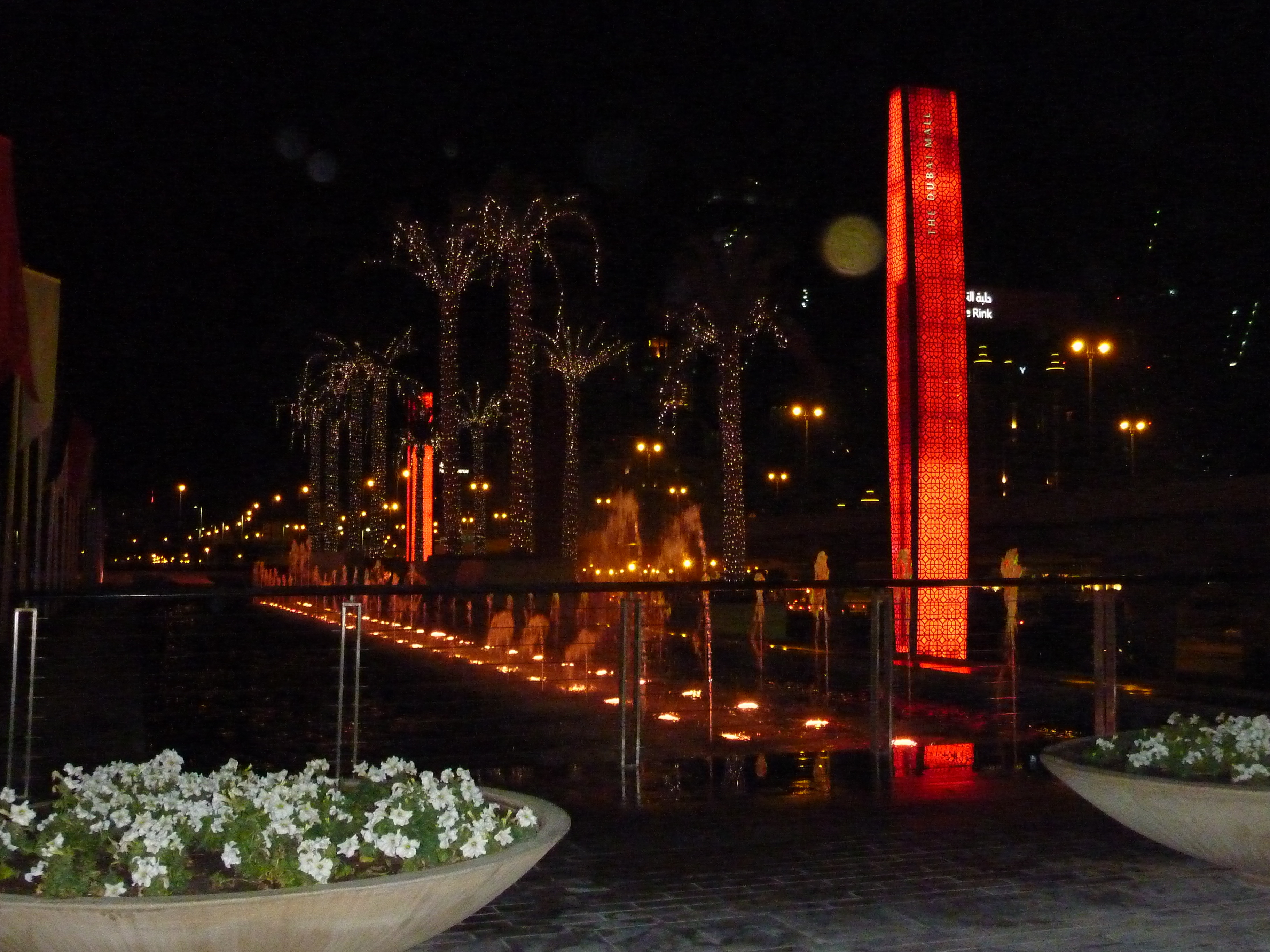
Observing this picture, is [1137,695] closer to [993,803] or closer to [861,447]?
[993,803]

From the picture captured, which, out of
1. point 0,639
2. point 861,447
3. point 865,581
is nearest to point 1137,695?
point 865,581

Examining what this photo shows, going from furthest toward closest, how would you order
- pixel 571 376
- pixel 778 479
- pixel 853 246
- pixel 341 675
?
pixel 778 479 → pixel 853 246 → pixel 571 376 → pixel 341 675

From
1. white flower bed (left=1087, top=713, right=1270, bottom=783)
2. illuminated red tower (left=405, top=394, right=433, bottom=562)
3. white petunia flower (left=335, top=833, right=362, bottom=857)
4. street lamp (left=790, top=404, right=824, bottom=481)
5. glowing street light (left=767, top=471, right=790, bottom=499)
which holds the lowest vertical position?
white petunia flower (left=335, top=833, right=362, bottom=857)

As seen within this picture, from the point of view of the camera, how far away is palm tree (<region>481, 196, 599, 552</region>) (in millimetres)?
21016

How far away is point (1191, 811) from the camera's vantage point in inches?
207

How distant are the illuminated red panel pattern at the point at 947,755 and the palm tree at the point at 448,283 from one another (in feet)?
46.3

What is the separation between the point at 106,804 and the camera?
13.5 ft

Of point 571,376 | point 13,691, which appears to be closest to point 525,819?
point 13,691

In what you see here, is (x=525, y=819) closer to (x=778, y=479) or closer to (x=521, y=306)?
(x=521, y=306)

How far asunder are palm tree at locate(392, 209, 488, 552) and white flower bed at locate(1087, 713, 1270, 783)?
58.4 ft

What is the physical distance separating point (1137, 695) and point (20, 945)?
11860 mm

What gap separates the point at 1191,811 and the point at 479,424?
28057 millimetres

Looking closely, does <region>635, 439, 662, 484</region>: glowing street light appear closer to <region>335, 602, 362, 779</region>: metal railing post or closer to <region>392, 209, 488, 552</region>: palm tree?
<region>392, 209, 488, 552</region>: palm tree

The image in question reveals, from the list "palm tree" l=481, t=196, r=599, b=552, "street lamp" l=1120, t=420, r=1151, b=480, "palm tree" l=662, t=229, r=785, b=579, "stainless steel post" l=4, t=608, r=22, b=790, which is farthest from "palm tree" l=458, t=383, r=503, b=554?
"stainless steel post" l=4, t=608, r=22, b=790
